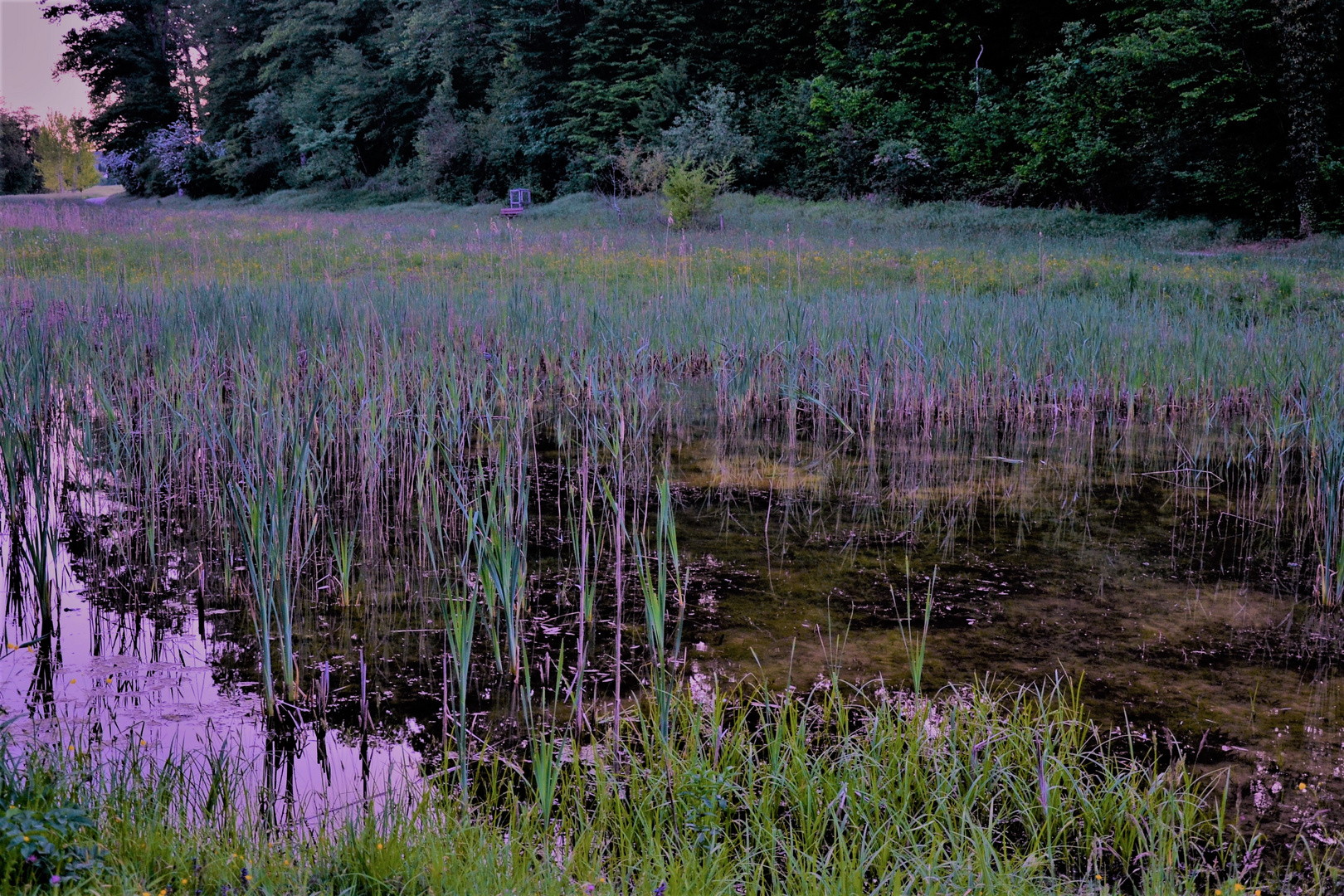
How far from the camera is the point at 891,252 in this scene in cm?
1273

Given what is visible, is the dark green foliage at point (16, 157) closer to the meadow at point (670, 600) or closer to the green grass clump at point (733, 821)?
the meadow at point (670, 600)

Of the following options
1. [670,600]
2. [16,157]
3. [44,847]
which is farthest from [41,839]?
[16,157]

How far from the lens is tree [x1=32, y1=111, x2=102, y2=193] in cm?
6531

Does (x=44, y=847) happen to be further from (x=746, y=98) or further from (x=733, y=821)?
(x=746, y=98)

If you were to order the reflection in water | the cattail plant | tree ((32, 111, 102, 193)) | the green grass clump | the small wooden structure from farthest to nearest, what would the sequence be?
tree ((32, 111, 102, 193)), the small wooden structure, the cattail plant, the reflection in water, the green grass clump

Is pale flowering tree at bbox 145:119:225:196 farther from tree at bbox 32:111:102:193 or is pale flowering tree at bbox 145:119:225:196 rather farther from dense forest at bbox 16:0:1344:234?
tree at bbox 32:111:102:193

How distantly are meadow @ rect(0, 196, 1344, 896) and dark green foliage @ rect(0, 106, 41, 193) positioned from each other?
2374 inches

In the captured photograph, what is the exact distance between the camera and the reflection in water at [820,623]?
234 centimetres

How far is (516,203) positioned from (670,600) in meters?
23.6

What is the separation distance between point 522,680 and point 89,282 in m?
7.07

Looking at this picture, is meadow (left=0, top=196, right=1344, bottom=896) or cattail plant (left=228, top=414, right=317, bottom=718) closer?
meadow (left=0, top=196, right=1344, bottom=896)

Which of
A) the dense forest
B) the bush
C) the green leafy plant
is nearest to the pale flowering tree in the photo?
the dense forest

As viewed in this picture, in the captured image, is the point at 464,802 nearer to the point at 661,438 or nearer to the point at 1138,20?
the point at 661,438

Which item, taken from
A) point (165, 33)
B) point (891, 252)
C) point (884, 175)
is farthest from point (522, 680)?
point (165, 33)
